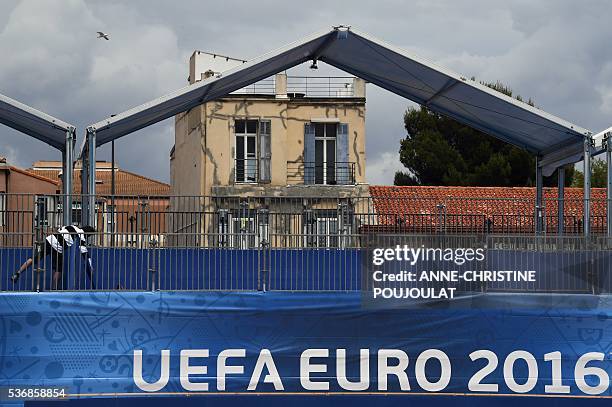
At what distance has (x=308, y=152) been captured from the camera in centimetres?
4278

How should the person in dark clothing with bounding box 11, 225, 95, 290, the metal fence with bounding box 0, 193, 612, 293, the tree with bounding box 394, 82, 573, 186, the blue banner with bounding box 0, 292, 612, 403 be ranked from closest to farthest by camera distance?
the blue banner with bounding box 0, 292, 612, 403 → the person in dark clothing with bounding box 11, 225, 95, 290 → the metal fence with bounding box 0, 193, 612, 293 → the tree with bounding box 394, 82, 573, 186

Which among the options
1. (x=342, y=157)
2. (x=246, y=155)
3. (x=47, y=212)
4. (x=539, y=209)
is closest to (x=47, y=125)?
(x=47, y=212)

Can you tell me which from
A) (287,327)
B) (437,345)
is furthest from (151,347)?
(437,345)

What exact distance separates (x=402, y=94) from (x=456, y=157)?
34255mm

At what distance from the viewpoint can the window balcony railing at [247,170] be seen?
42.5 m

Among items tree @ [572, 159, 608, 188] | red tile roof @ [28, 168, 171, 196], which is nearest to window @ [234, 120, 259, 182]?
tree @ [572, 159, 608, 188]

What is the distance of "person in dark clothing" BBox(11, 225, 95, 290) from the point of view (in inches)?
730

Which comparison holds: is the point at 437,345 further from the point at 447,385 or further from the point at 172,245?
the point at 172,245

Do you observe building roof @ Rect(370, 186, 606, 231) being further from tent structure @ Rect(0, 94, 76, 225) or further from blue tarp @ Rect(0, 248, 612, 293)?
tent structure @ Rect(0, 94, 76, 225)

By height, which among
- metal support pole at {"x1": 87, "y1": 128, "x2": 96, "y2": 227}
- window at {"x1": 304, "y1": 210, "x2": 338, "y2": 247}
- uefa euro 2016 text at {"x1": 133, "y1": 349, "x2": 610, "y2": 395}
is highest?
metal support pole at {"x1": 87, "y1": 128, "x2": 96, "y2": 227}

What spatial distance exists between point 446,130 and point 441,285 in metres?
42.0

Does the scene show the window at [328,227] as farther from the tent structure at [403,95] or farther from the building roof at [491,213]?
the tent structure at [403,95]

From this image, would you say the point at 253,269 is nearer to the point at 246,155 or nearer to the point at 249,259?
the point at 249,259

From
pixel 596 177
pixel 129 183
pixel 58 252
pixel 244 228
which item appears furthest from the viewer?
pixel 129 183
